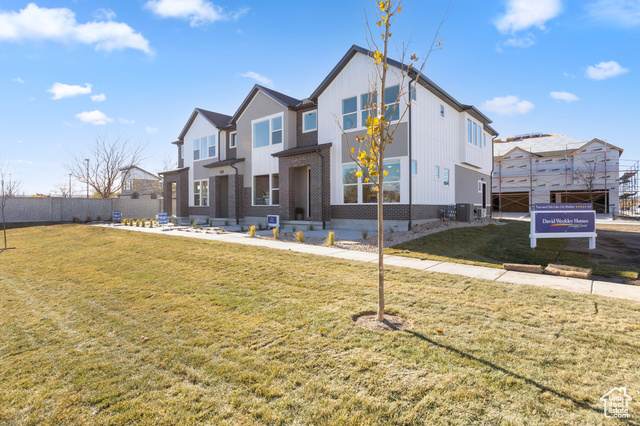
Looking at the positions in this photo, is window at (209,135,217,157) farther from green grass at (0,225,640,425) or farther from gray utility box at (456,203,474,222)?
green grass at (0,225,640,425)

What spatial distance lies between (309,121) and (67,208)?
2331cm

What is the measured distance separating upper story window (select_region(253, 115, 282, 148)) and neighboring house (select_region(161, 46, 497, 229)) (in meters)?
0.06

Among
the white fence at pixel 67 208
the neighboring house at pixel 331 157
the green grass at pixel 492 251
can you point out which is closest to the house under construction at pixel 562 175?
the neighboring house at pixel 331 157


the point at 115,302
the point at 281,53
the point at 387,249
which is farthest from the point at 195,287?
the point at 281,53

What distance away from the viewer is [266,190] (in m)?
19.4

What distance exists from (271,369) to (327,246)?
24.8ft

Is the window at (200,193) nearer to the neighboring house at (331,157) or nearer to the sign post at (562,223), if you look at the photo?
the neighboring house at (331,157)

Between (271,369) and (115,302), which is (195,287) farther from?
(271,369)

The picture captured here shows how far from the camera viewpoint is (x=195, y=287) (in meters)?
5.99

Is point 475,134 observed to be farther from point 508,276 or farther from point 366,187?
point 508,276

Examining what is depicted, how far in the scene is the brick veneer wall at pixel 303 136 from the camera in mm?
16737

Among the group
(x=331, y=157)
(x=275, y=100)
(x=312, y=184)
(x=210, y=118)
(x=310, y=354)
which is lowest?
(x=310, y=354)

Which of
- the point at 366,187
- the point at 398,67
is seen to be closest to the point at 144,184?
the point at 366,187

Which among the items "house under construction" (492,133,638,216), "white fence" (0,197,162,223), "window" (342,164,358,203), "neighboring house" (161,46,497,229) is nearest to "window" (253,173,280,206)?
"neighboring house" (161,46,497,229)
